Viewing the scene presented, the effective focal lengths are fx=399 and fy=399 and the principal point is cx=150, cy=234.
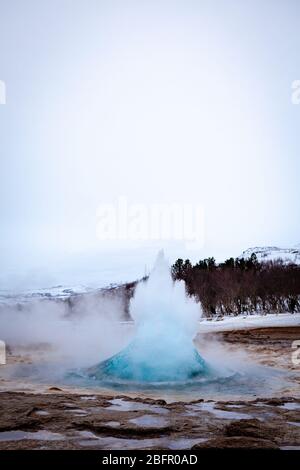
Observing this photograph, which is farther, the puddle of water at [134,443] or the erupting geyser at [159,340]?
the erupting geyser at [159,340]

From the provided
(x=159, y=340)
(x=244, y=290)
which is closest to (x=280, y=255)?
(x=244, y=290)

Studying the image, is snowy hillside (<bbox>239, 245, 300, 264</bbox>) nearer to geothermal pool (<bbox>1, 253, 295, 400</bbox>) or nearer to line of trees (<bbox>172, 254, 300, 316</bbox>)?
line of trees (<bbox>172, 254, 300, 316</bbox>)

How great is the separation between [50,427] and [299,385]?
243 inches

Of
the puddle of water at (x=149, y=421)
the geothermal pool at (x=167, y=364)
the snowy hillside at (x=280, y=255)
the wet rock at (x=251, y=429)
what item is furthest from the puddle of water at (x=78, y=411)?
the snowy hillside at (x=280, y=255)

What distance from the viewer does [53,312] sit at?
31859mm

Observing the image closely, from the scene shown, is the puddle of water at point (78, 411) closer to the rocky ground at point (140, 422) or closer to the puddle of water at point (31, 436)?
the rocky ground at point (140, 422)

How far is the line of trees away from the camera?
41.7m

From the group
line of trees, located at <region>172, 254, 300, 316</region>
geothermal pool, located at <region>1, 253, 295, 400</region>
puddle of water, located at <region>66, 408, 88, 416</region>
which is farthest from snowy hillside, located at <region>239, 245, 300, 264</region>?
puddle of water, located at <region>66, 408, 88, 416</region>

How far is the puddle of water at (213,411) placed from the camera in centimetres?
590

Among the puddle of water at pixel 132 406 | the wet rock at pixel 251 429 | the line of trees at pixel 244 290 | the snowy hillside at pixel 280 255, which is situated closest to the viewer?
the wet rock at pixel 251 429

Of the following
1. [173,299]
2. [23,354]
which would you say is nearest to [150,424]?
[173,299]

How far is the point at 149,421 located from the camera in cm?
552

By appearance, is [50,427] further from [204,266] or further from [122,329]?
[204,266]
